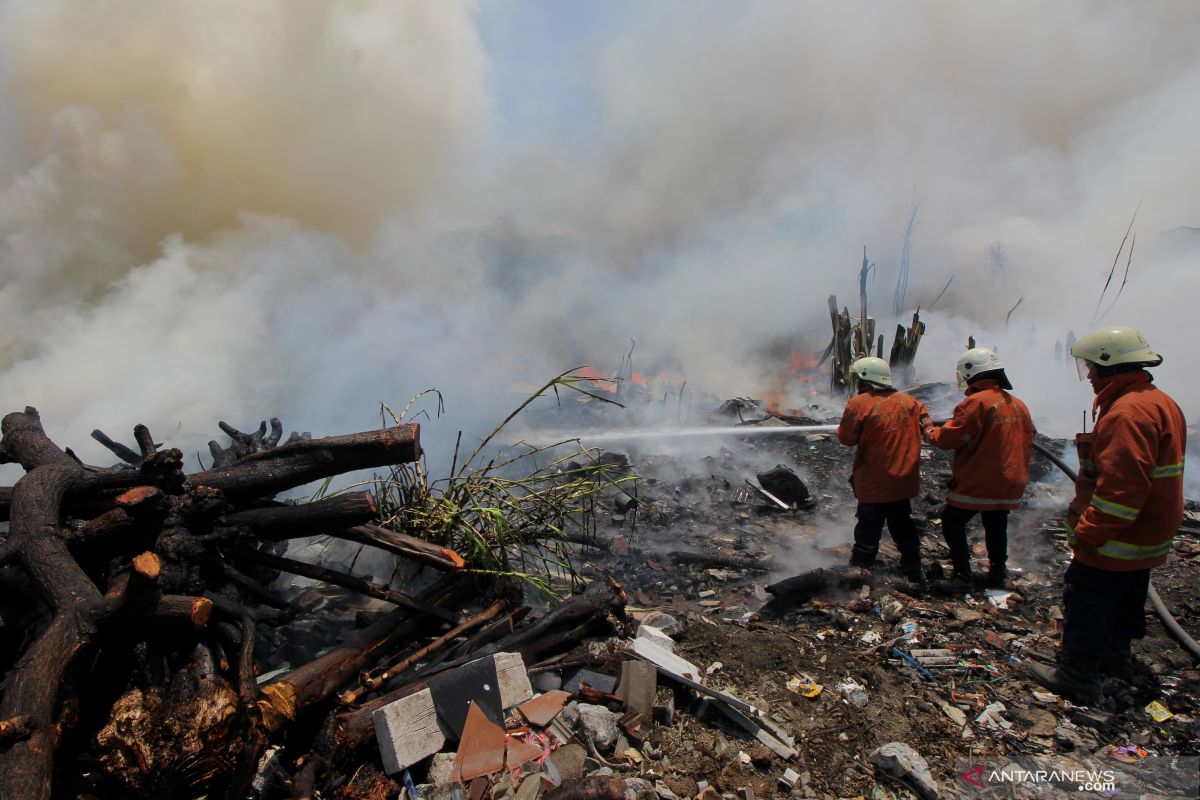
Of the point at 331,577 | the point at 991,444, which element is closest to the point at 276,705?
the point at 331,577

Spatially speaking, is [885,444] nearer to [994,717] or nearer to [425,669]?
[994,717]

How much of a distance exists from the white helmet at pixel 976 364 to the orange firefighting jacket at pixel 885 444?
337 millimetres

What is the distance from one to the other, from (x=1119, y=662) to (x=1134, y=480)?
1025 millimetres

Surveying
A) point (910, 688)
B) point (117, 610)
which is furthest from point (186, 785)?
point (910, 688)

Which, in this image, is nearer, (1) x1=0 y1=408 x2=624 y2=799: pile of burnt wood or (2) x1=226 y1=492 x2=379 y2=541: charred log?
(1) x1=0 y1=408 x2=624 y2=799: pile of burnt wood

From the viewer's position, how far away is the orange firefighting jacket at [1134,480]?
2697 millimetres

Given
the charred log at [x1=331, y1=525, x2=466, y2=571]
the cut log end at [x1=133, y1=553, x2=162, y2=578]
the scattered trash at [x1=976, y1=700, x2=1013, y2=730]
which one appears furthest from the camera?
the charred log at [x1=331, y1=525, x2=466, y2=571]

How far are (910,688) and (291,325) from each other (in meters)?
8.61

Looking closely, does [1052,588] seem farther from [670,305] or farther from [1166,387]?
[670,305]

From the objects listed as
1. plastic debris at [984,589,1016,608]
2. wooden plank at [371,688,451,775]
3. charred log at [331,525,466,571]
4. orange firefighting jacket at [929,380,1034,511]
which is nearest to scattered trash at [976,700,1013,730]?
plastic debris at [984,589,1016,608]

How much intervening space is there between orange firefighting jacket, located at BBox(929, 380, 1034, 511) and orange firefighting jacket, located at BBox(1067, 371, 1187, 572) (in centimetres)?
103

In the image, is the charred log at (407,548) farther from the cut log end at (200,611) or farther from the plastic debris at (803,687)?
the plastic debris at (803,687)

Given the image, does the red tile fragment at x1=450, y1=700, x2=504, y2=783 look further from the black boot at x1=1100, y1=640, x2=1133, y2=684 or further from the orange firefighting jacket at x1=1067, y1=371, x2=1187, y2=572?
the black boot at x1=1100, y1=640, x2=1133, y2=684

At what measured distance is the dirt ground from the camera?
2.56 m
